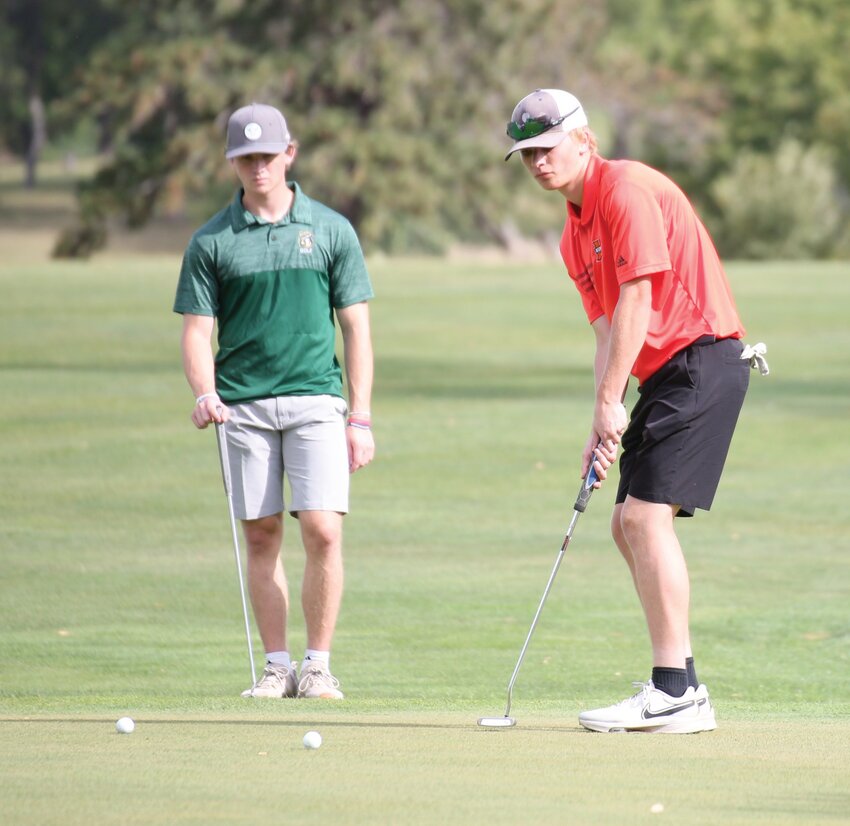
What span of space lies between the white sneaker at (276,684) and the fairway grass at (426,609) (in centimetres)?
28

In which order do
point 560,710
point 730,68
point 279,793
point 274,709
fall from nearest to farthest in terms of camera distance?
point 279,793 < point 274,709 < point 560,710 < point 730,68

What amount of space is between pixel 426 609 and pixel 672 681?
4.16m

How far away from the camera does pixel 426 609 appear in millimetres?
10000

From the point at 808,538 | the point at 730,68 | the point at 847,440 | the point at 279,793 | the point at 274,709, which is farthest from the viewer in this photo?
the point at 730,68

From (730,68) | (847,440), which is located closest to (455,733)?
(847,440)

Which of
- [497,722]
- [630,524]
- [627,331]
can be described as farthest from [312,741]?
[627,331]

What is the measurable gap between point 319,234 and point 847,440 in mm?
10208

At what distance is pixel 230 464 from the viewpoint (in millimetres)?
7215

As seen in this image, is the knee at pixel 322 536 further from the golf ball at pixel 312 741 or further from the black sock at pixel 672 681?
the golf ball at pixel 312 741

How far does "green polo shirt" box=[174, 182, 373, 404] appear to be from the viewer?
23.1 feet

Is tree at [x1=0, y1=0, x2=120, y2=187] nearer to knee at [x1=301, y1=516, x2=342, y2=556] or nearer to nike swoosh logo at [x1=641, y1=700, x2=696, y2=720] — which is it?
knee at [x1=301, y1=516, x2=342, y2=556]

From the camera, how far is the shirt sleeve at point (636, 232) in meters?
5.76

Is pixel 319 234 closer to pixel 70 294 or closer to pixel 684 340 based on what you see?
pixel 684 340

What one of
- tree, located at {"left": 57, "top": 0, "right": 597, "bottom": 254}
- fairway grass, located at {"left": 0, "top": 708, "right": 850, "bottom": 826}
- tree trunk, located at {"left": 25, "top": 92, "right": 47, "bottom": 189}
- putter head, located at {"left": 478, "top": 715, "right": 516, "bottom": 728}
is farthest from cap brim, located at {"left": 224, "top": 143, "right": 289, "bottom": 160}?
tree trunk, located at {"left": 25, "top": 92, "right": 47, "bottom": 189}
